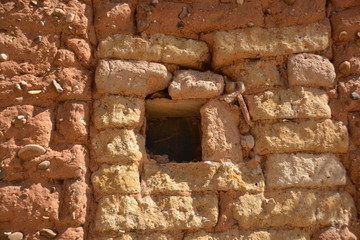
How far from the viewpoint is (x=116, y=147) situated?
2746mm

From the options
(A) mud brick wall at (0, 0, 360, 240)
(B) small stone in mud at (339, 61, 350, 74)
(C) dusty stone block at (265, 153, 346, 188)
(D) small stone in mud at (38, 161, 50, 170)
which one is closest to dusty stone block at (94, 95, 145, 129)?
(A) mud brick wall at (0, 0, 360, 240)

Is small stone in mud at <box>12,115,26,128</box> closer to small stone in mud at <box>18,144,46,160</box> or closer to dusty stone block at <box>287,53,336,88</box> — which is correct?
small stone in mud at <box>18,144,46,160</box>

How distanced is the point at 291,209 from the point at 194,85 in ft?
3.40

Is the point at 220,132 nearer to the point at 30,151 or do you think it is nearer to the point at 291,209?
the point at 291,209

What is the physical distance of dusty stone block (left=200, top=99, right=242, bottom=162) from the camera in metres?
2.88

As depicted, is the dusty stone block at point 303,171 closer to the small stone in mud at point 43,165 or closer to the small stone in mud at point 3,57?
the small stone in mud at point 43,165

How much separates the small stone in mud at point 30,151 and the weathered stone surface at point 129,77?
0.54m

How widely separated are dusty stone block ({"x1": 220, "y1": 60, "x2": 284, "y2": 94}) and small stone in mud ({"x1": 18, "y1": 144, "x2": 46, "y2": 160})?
1405mm

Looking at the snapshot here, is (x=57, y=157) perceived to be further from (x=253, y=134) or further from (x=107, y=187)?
(x=253, y=134)

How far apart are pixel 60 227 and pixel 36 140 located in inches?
21.6

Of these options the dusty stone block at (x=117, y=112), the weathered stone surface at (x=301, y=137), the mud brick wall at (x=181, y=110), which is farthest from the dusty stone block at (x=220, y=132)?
the dusty stone block at (x=117, y=112)

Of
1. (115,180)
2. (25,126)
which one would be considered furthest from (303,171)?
(25,126)

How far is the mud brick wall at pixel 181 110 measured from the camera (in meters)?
2.64

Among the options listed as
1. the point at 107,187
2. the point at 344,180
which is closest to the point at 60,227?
the point at 107,187
